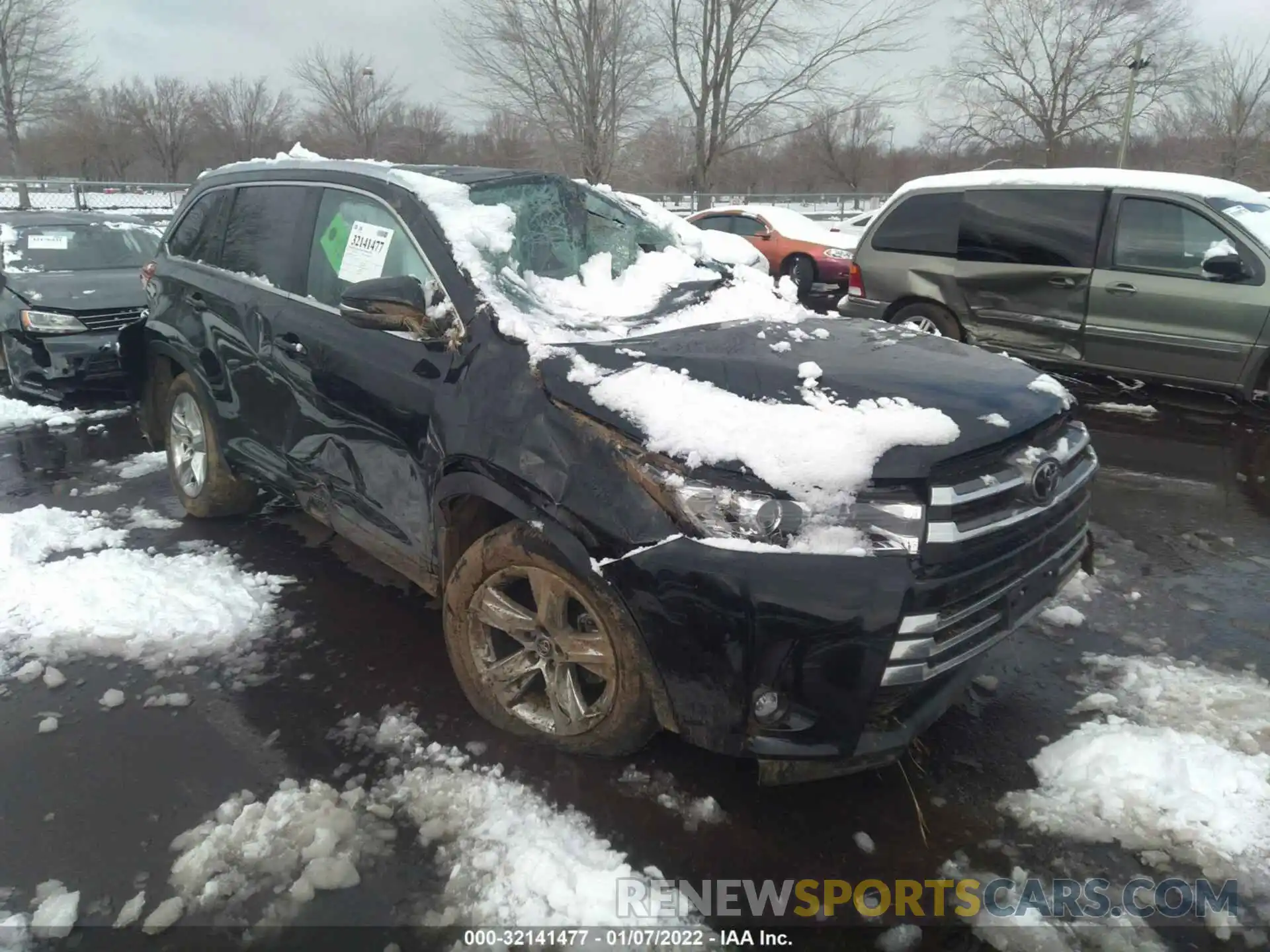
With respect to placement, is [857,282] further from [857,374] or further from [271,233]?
[857,374]

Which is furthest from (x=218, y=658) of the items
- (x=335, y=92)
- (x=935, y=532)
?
(x=335, y=92)

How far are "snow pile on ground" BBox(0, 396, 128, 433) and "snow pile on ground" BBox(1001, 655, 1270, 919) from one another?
7.69 metres

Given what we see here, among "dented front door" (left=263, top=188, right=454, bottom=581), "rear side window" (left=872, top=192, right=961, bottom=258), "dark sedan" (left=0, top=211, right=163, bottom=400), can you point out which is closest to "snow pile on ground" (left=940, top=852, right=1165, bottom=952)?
"dented front door" (left=263, top=188, right=454, bottom=581)

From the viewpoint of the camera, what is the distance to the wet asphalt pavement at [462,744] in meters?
2.44

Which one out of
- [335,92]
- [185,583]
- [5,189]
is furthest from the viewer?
[335,92]

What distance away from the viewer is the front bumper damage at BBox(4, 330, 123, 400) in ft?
22.2

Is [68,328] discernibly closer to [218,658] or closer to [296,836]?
[218,658]

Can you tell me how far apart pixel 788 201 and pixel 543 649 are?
3409 centimetres

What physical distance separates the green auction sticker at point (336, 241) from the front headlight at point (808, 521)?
7.13 feet

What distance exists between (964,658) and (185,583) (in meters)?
3.55

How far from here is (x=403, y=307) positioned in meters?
2.97

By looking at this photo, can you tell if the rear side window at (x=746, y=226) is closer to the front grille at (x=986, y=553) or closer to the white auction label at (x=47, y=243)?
the white auction label at (x=47, y=243)

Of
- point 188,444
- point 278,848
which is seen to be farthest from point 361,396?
point 188,444

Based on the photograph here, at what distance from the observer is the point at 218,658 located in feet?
11.5
